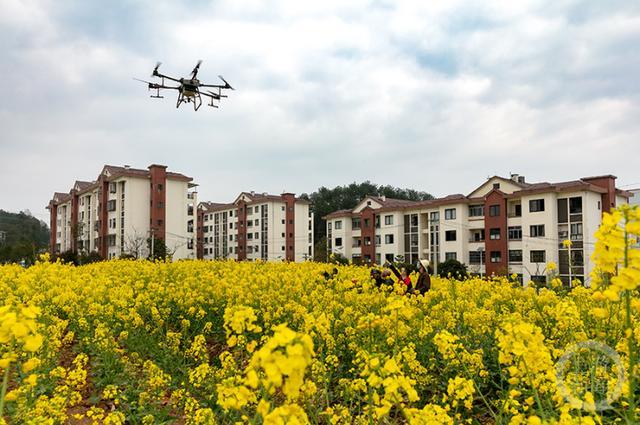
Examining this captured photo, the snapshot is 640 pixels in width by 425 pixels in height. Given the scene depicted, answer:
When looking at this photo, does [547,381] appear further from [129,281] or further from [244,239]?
[244,239]

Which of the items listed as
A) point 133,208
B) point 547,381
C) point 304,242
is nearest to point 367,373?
point 547,381

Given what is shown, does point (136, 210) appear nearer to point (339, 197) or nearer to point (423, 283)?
point (339, 197)

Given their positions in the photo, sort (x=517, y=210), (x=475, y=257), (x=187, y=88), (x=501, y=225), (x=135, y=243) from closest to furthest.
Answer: (x=187, y=88) → (x=517, y=210) → (x=501, y=225) → (x=475, y=257) → (x=135, y=243)

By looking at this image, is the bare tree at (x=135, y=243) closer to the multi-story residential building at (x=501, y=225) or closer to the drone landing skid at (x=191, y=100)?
the multi-story residential building at (x=501, y=225)

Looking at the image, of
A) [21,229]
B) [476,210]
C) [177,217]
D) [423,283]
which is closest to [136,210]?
[177,217]

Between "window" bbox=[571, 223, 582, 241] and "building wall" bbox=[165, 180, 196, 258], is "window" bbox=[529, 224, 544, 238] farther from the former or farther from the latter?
"building wall" bbox=[165, 180, 196, 258]

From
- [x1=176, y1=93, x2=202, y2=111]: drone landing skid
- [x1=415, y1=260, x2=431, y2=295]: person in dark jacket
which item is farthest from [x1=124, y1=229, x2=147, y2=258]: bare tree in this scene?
[x1=415, y1=260, x2=431, y2=295]: person in dark jacket

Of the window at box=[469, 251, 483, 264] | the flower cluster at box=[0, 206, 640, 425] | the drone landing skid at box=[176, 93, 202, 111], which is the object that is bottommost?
the window at box=[469, 251, 483, 264]

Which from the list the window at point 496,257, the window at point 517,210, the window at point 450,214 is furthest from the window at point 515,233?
the window at point 450,214
